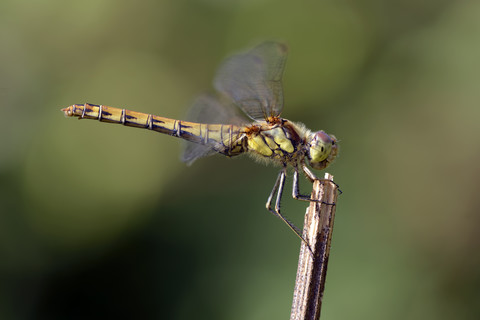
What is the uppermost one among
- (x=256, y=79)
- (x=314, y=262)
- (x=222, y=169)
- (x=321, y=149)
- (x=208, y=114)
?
Result: (x=256, y=79)

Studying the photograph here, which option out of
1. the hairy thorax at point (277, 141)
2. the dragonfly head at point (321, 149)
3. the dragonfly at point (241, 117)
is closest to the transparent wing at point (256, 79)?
the dragonfly at point (241, 117)

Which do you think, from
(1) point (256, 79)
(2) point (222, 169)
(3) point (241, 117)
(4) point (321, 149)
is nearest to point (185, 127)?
(3) point (241, 117)

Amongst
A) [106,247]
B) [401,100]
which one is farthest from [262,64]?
[106,247]

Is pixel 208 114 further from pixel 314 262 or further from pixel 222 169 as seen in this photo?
pixel 314 262

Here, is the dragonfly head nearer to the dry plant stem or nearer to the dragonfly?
the dragonfly

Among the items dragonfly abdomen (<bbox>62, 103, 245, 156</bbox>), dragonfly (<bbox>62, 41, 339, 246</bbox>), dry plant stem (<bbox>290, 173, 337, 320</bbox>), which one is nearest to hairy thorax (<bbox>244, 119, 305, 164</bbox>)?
dragonfly (<bbox>62, 41, 339, 246</bbox>)

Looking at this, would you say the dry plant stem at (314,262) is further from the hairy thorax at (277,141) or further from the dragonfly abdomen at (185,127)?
the dragonfly abdomen at (185,127)
